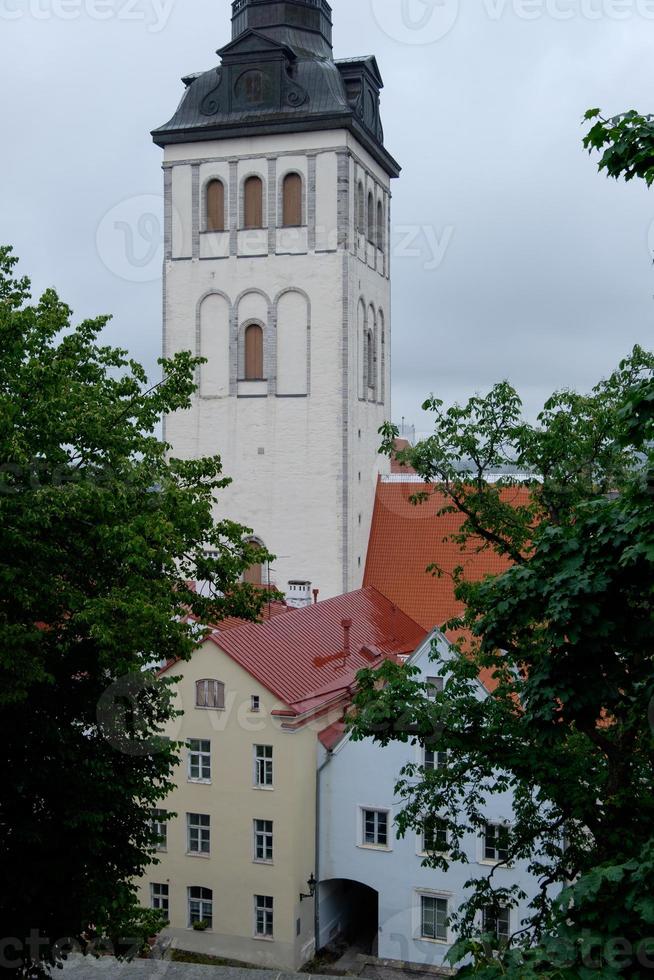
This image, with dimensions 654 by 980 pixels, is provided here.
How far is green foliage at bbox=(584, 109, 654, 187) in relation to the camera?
336 inches

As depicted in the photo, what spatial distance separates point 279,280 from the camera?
33000mm

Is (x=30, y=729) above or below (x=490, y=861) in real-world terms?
above

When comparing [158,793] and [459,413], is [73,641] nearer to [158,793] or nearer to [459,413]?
[158,793]

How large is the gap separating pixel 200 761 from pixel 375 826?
4.08 m

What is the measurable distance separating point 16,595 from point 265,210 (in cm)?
2279

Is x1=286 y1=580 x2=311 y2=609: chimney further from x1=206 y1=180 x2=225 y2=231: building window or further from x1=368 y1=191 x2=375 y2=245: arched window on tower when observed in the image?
x1=368 y1=191 x2=375 y2=245: arched window on tower

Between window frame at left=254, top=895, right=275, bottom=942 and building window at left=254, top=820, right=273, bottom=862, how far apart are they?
0.86 m

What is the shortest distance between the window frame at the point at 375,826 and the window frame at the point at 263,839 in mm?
1964

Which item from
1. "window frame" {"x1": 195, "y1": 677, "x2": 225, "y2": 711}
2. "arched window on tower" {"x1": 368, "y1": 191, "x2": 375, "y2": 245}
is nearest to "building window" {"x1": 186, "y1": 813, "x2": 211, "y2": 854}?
"window frame" {"x1": 195, "y1": 677, "x2": 225, "y2": 711}

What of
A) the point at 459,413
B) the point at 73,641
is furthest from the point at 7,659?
the point at 459,413

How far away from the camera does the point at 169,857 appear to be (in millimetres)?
24703

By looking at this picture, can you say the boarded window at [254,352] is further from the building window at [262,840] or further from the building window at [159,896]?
the building window at [159,896]

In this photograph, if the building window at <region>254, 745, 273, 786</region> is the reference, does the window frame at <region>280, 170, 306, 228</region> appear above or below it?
above

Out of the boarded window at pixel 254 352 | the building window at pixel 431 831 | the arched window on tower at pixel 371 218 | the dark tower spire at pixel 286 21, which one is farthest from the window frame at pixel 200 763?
the dark tower spire at pixel 286 21
